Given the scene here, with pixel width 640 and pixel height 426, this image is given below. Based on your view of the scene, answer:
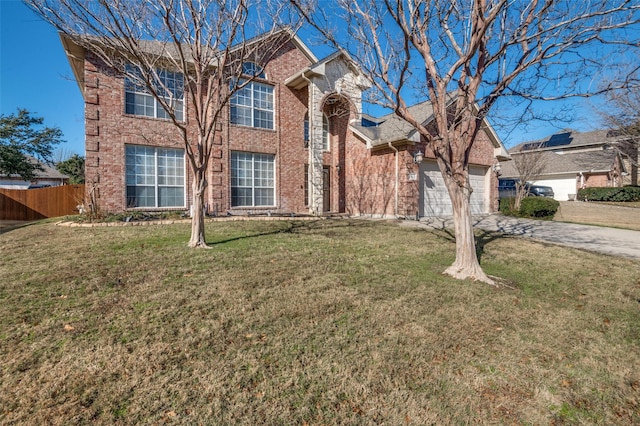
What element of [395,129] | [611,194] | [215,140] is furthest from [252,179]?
[611,194]

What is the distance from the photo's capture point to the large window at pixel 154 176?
11.6 m

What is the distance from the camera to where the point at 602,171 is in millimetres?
25734

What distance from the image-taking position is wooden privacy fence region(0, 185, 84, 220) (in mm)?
15086

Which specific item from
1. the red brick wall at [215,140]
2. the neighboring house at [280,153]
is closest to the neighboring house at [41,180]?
the neighboring house at [280,153]

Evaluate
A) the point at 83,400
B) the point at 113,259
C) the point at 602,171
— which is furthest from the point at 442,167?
the point at 602,171

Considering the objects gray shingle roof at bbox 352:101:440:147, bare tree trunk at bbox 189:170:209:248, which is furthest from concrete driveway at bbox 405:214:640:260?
bare tree trunk at bbox 189:170:209:248

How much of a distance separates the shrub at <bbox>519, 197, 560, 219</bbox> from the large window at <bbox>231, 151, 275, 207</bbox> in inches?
465

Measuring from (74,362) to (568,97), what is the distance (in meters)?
7.55

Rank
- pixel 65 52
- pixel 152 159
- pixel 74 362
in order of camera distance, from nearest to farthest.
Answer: pixel 74 362, pixel 65 52, pixel 152 159

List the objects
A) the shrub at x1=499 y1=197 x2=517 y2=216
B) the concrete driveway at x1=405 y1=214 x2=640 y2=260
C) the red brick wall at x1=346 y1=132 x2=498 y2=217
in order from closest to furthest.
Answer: the concrete driveway at x1=405 y1=214 x2=640 y2=260, the red brick wall at x1=346 y1=132 x2=498 y2=217, the shrub at x1=499 y1=197 x2=517 y2=216

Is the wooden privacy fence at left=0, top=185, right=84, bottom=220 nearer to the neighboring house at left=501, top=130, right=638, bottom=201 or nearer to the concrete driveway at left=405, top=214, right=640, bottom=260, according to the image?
the concrete driveway at left=405, top=214, right=640, bottom=260

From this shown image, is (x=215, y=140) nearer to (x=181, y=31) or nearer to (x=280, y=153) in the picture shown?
(x=280, y=153)

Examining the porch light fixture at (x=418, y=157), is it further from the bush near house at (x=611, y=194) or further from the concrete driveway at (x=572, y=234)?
the bush near house at (x=611, y=194)

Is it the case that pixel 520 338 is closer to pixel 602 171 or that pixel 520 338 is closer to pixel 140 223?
pixel 140 223
